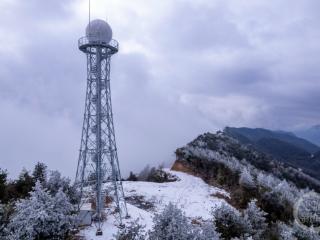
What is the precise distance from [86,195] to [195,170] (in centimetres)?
1806

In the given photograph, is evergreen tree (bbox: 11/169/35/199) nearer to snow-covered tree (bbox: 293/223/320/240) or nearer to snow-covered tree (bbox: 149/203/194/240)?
snow-covered tree (bbox: 149/203/194/240)

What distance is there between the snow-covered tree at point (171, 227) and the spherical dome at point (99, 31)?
14.3 m

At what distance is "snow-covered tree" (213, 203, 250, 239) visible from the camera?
20.1m

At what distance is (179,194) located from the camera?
3303cm

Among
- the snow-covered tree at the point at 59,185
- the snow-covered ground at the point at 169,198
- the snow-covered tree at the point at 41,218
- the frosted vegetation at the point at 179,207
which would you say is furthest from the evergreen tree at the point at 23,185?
the snow-covered tree at the point at 41,218

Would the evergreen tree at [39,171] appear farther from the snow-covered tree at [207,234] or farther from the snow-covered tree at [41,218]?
the snow-covered tree at [207,234]

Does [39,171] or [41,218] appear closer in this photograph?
[41,218]

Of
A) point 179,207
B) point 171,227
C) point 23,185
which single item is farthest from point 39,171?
point 171,227

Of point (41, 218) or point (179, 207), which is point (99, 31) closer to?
point (41, 218)

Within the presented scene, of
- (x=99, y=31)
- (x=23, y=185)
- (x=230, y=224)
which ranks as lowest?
(x=230, y=224)

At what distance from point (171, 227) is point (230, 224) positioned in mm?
7179

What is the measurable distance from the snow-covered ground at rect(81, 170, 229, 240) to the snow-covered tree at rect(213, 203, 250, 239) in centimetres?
235

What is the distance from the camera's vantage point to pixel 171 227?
14.1 metres

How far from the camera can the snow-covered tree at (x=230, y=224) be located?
66.0 feet
